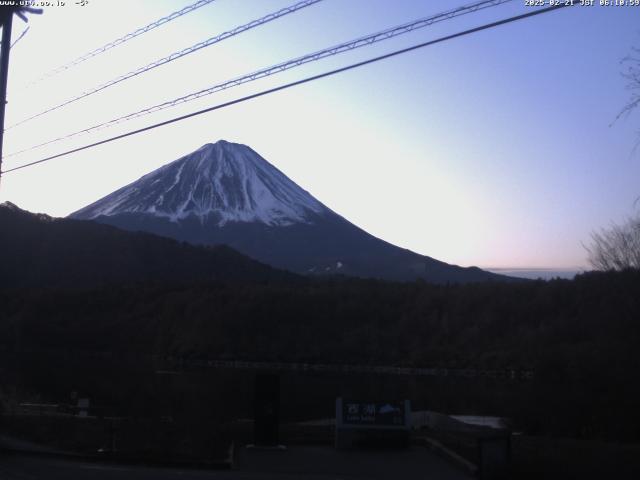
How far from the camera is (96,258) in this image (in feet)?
392

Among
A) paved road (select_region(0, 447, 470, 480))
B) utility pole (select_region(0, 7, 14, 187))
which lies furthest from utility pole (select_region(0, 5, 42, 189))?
paved road (select_region(0, 447, 470, 480))

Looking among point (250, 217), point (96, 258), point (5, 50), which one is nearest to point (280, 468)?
point (5, 50)

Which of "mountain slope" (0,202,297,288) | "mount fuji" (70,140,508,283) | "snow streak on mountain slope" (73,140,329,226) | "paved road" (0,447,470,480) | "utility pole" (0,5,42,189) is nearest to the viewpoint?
"paved road" (0,447,470,480)

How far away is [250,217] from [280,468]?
6541 inches

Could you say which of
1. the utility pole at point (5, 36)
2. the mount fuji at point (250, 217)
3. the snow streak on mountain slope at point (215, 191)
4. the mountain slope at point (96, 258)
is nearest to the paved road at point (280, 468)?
the utility pole at point (5, 36)

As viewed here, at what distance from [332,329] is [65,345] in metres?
27.4

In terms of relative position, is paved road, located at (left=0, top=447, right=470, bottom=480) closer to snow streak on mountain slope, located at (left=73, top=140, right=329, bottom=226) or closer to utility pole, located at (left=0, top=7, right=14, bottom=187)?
utility pole, located at (left=0, top=7, right=14, bottom=187)

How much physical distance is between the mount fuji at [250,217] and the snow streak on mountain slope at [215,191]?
19 centimetres

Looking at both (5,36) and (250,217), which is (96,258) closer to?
(250,217)

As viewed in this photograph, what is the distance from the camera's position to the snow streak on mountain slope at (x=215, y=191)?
585 feet

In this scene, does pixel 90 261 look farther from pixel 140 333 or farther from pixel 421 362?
pixel 421 362

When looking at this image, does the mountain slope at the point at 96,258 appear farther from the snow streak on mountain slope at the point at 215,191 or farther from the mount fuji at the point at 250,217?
the snow streak on mountain slope at the point at 215,191

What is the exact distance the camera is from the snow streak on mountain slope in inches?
7023

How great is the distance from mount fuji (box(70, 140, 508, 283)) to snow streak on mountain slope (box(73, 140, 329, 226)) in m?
0.19
